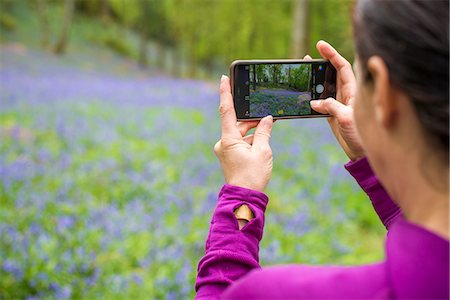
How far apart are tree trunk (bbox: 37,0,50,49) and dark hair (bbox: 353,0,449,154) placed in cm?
2361

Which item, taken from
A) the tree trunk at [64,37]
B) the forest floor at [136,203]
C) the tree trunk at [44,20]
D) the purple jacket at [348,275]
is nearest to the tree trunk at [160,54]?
the tree trunk at [64,37]

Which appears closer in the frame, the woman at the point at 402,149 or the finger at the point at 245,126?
the woman at the point at 402,149

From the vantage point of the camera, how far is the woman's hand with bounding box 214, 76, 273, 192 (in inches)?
48.1

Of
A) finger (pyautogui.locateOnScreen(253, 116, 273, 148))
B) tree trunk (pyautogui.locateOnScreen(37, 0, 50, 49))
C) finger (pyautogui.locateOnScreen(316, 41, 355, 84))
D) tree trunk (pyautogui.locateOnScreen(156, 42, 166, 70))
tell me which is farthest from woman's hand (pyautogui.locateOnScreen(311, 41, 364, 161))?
tree trunk (pyautogui.locateOnScreen(156, 42, 166, 70))

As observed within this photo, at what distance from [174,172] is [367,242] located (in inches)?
92.0

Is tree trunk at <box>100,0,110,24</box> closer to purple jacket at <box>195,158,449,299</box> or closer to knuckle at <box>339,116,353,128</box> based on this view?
knuckle at <box>339,116,353,128</box>

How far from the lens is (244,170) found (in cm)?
123

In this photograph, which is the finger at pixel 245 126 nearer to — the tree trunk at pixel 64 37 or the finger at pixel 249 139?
the finger at pixel 249 139

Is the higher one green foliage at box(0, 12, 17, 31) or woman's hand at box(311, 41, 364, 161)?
green foliage at box(0, 12, 17, 31)

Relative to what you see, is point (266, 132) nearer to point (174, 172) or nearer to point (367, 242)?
point (367, 242)

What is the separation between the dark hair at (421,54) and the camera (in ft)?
2.49

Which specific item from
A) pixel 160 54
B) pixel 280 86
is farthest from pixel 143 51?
pixel 280 86

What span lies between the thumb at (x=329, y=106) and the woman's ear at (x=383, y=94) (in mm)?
530

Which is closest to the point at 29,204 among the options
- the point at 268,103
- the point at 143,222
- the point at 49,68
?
the point at 143,222
